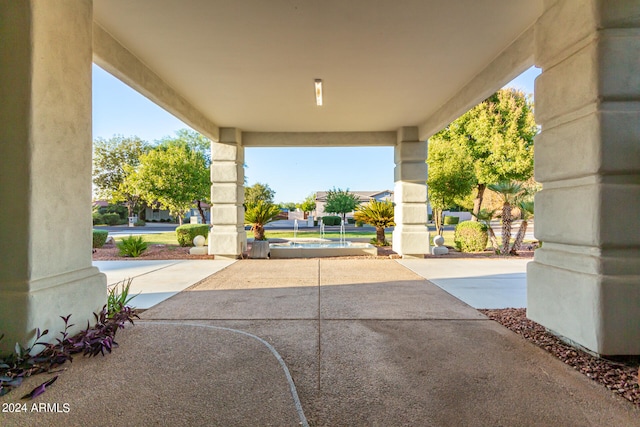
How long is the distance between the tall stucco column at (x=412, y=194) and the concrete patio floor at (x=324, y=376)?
5.57 meters

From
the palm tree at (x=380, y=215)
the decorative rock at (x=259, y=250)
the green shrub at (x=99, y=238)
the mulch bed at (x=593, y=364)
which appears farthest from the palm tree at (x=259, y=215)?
the mulch bed at (x=593, y=364)

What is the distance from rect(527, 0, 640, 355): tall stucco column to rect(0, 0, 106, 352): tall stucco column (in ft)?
15.3

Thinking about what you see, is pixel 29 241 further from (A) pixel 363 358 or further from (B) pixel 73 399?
(A) pixel 363 358

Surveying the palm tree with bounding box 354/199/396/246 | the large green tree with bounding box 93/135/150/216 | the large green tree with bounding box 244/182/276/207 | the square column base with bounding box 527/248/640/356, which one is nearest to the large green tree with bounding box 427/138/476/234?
the palm tree with bounding box 354/199/396/246

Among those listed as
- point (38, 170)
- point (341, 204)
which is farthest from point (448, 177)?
point (341, 204)

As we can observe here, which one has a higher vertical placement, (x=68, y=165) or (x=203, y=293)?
(x=68, y=165)

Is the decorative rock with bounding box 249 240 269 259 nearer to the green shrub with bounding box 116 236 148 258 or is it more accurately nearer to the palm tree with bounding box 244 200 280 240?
the palm tree with bounding box 244 200 280 240

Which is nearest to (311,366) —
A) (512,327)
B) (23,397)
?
(23,397)

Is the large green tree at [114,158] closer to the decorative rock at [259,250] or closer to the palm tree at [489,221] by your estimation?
the decorative rock at [259,250]

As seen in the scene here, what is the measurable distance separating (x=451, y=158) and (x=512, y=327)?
12.1 m

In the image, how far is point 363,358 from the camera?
3.02m

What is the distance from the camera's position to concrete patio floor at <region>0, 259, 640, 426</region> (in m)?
2.16

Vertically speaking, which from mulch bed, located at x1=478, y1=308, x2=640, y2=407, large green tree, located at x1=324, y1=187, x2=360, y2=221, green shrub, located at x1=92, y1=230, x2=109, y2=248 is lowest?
mulch bed, located at x1=478, y1=308, x2=640, y2=407

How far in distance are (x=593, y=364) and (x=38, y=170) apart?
5.03 meters
